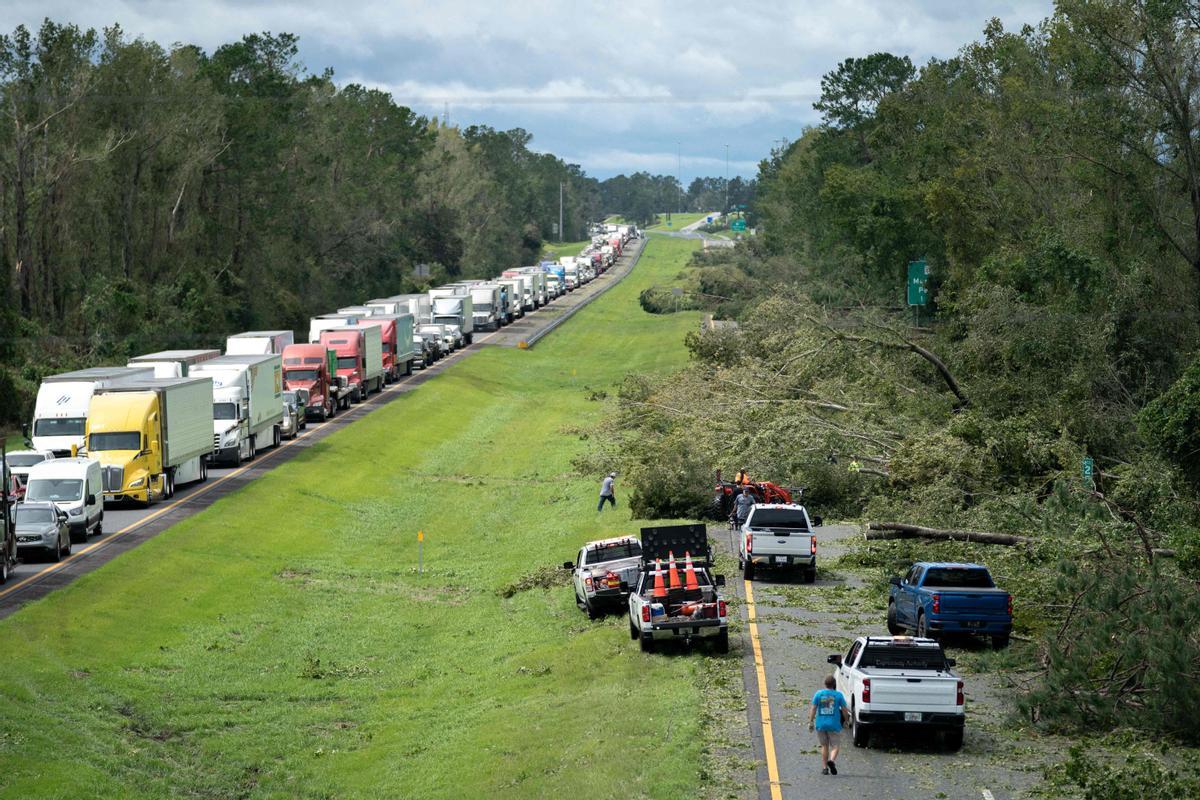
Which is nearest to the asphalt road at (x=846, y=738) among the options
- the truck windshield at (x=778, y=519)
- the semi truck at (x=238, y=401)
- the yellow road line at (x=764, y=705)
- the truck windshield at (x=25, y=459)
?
the yellow road line at (x=764, y=705)

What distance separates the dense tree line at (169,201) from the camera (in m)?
74.2

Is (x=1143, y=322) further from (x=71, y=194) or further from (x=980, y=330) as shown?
(x=71, y=194)

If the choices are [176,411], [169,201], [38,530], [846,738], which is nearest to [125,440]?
[176,411]

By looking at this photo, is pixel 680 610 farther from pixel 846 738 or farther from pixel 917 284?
pixel 917 284

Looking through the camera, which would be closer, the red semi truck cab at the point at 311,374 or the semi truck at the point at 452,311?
the red semi truck cab at the point at 311,374

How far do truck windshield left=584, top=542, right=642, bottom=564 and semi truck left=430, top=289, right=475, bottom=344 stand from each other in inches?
2687

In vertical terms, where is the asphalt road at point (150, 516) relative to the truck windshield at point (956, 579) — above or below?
below

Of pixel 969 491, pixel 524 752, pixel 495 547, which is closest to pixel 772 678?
pixel 524 752

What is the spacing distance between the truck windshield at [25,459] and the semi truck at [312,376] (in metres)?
20.0

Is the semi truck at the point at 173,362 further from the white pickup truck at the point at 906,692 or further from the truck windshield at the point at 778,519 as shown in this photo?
the white pickup truck at the point at 906,692

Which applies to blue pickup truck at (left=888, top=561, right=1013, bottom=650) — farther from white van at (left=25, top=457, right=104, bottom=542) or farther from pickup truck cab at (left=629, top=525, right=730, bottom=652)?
white van at (left=25, top=457, right=104, bottom=542)

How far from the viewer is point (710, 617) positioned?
83.5 feet

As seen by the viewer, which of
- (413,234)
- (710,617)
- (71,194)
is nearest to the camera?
(710,617)

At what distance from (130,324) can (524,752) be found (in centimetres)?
6008
